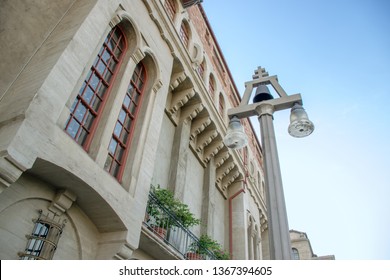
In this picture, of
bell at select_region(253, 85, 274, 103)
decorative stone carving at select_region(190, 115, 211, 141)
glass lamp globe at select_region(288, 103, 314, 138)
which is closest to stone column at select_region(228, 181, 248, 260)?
decorative stone carving at select_region(190, 115, 211, 141)

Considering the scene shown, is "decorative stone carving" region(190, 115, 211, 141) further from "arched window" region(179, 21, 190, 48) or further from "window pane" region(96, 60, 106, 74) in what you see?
"window pane" region(96, 60, 106, 74)

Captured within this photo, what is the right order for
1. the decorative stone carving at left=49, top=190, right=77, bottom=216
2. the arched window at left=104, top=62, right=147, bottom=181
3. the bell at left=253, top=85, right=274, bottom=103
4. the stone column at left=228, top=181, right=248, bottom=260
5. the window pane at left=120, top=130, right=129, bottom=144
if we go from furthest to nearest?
the stone column at left=228, top=181, right=248, bottom=260 → the window pane at left=120, top=130, right=129, bottom=144 → the arched window at left=104, top=62, right=147, bottom=181 → the decorative stone carving at left=49, top=190, right=77, bottom=216 → the bell at left=253, top=85, right=274, bottom=103

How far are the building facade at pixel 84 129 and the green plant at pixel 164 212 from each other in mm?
397

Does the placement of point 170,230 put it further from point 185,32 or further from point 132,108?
point 185,32

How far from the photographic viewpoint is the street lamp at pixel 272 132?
3.14 meters

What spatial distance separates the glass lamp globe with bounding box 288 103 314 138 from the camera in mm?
4109

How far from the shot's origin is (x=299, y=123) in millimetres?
4125

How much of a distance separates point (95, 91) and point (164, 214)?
11.2 ft

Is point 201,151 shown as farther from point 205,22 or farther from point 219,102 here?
point 205,22

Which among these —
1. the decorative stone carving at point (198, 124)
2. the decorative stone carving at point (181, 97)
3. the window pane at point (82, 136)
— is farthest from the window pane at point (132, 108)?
the decorative stone carving at point (198, 124)

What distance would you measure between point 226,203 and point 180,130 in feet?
18.2

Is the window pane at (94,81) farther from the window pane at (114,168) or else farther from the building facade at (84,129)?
the window pane at (114,168)

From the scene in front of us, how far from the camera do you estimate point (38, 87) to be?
4.75 meters
